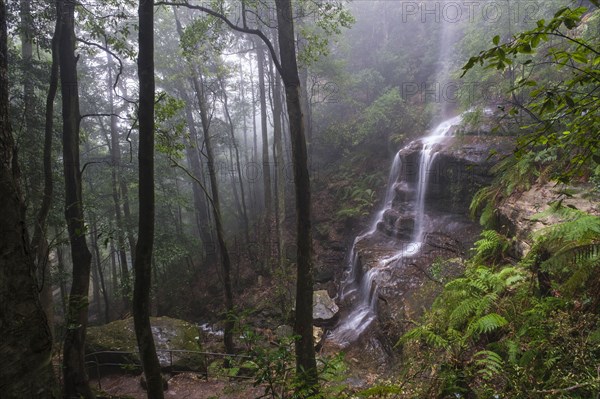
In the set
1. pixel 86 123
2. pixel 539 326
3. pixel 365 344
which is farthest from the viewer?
pixel 86 123

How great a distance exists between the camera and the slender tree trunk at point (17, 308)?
1.65 meters

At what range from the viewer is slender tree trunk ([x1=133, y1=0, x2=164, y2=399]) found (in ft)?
14.7

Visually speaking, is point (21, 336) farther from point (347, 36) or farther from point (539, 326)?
point (347, 36)

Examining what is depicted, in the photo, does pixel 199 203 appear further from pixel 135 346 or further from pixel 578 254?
pixel 578 254

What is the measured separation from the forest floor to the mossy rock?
323 millimetres

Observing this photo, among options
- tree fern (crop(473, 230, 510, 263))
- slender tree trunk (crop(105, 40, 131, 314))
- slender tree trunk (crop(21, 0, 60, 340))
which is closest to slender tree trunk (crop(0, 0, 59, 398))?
slender tree trunk (crop(21, 0, 60, 340))

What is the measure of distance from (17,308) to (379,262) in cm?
1119

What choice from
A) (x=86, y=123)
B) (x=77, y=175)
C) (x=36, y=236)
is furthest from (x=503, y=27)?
(x=86, y=123)

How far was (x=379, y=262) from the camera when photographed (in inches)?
466

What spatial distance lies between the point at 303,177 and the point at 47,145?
17.0 feet

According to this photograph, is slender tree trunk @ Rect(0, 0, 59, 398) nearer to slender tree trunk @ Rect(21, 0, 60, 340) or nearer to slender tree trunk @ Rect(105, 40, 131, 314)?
slender tree trunk @ Rect(21, 0, 60, 340)

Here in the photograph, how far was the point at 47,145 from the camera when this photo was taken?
6355 mm

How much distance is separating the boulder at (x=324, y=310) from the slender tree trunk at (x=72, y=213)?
686 cm

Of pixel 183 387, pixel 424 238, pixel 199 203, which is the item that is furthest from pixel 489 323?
pixel 199 203
